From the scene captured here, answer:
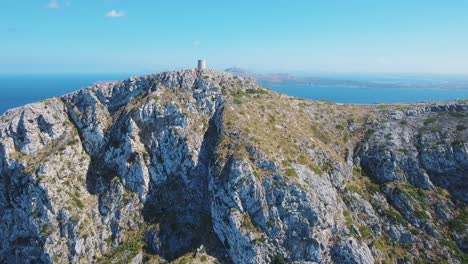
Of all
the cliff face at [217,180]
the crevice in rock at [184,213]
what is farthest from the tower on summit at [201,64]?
the crevice in rock at [184,213]

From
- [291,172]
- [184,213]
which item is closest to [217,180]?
[184,213]

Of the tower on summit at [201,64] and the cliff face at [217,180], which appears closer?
the cliff face at [217,180]

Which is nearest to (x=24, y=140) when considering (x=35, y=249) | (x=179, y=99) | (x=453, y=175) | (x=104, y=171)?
(x=104, y=171)

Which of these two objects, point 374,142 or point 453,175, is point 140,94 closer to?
point 374,142

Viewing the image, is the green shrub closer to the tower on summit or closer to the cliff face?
the cliff face

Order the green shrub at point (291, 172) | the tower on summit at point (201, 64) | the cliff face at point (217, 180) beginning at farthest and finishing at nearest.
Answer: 1. the tower on summit at point (201, 64)
2. the green shrub at point (291, 172)
3. the cliff face at point (217, 180)

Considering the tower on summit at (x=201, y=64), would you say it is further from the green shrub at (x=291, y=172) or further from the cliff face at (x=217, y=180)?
the green shrub at (x=291, y=172)

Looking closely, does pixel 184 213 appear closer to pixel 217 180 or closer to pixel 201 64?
pixel 217 180

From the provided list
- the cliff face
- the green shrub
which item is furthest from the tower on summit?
the green shrub
